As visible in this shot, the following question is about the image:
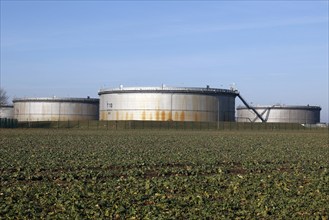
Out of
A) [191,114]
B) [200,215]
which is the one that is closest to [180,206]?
[200,215]

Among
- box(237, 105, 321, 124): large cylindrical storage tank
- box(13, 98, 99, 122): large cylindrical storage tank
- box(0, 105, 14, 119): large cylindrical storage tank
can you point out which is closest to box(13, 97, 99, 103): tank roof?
box(13, 98, 99, 122): large cylindrical storage tank

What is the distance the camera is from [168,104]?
298 ft

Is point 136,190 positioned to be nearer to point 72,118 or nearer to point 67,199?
point 67,199

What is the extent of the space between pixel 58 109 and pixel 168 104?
2955 cm

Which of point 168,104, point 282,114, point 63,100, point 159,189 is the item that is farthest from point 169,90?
point 159,189

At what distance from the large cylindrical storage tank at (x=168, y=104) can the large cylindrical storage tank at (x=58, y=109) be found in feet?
56.1

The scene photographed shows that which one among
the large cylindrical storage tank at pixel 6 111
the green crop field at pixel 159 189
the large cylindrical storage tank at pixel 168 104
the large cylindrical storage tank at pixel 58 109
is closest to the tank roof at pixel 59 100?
the large cylindrical storage tank at pixel 58 109

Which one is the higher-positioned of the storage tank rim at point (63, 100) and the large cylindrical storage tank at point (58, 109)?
the storage tank rim at point (63, 100)

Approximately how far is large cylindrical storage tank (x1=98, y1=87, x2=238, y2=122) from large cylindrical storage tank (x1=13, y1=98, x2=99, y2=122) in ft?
56.1

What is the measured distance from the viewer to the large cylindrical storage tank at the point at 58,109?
110m

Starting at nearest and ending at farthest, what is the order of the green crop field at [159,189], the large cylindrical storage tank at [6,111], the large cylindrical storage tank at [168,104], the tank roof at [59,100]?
the green crop field at [159,189] → the large cylindrical storage tank at [168,104] → the tank roof at [59,100] → the large cylindrical storage tank at [6,111]

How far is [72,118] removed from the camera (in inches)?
4333

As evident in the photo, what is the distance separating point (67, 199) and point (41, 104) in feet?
329

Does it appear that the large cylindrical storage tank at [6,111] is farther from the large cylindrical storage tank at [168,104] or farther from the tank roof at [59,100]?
the large cylindrical storage tank at [168,104]
